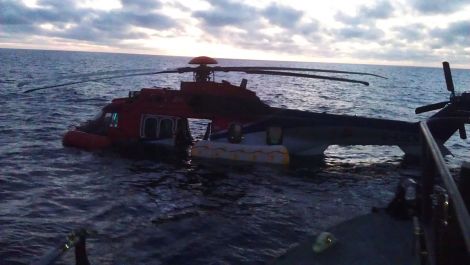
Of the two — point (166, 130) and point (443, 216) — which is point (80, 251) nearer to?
point (443, 216)

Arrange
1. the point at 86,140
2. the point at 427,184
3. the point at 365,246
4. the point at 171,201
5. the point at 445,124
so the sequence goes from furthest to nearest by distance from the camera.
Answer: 1. the point at 86,140
2. the point at 445,124
3. the point at 171,201
4. the point at 365,246
5. the point at 427,184

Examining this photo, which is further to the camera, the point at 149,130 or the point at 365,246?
the point at 149,130

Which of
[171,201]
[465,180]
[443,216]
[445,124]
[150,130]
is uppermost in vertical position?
[465,180]

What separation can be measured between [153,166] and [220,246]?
29.4 ft

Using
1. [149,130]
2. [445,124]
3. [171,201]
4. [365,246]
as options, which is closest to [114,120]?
[149,130]

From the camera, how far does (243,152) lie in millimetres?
20344

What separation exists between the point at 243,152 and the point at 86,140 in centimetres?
811

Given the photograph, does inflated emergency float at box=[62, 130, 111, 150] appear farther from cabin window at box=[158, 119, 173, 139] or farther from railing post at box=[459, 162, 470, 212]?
railing post at box=[459, 162, 470, 212]

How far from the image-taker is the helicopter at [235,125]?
66.1 ft

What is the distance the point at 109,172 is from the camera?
18.4 m

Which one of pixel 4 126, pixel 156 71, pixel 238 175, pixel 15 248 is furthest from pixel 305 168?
pixel 4 126

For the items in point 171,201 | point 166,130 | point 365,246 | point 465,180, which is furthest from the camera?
point 166,130

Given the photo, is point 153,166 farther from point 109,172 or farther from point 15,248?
point 15,248

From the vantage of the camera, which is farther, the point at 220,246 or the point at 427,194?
the point at 220,246
